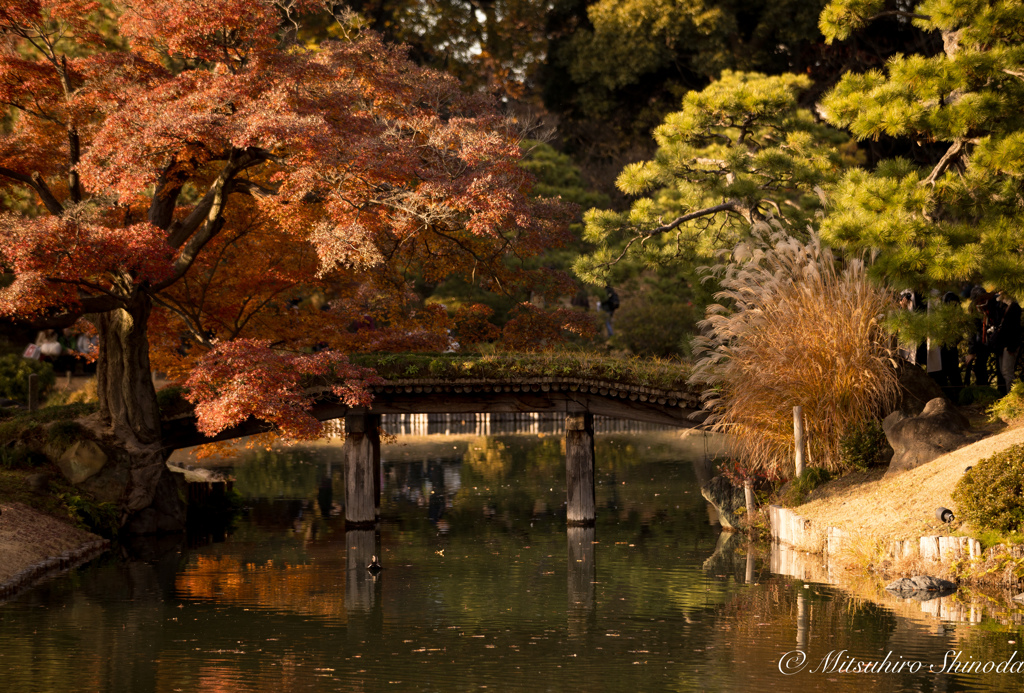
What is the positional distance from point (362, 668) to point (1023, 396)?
10.4 metres

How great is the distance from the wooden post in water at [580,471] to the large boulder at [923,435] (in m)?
5.08

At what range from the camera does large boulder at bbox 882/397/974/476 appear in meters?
14.9

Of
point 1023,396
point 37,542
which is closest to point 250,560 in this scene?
point 37,542

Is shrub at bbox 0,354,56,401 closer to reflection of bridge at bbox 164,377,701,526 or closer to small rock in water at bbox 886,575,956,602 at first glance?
reflection of bridge at bbox 164,377,701,526

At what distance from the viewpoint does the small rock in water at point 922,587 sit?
12359 mm

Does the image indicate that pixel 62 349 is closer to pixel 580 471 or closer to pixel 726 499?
pixel 580 471

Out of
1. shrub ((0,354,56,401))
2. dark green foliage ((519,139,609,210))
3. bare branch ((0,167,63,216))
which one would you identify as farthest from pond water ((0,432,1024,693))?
dark green foliage ((519,139,609,210))

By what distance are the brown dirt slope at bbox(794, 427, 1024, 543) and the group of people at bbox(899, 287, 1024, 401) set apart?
3000mm

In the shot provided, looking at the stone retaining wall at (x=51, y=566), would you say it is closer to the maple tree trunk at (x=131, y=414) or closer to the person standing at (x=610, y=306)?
the maple tree trunk at (x=131, y=414)

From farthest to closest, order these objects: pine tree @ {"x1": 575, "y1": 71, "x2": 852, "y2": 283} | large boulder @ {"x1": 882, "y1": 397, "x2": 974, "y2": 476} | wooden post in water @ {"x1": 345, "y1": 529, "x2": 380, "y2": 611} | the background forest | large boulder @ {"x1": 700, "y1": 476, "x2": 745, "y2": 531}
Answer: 1. pine tree @ {"x1": 575, "y1": 71, "x2": 852, "y2": 283}
2. large boulder @ {"x1": 700, "y1": 476, "x2": 745, "y2": 531}
3. the background forest
4. large boulder @ {"x1": 882, "y1": 397, "x2": 974, "y2": 476}
5. wooden post in water @ {"x1": 345, "y1": 529, "x2": 380, "y2": 611}

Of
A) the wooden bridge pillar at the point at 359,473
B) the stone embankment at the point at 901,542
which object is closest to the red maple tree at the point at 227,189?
the wooden bridge pillar at the point at 359,473

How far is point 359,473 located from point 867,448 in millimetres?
8103

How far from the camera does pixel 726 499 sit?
17.9 m

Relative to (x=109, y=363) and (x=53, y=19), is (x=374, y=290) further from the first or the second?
(x=53, y=19)
